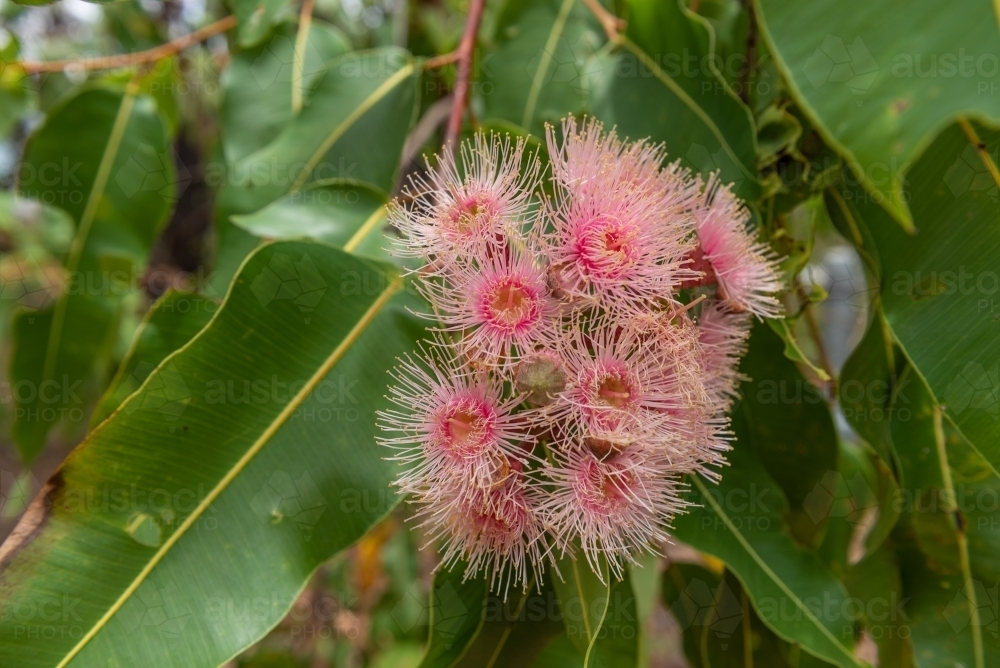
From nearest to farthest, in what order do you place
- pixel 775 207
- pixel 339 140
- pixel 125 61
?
pixel 775 207 → pixel 339 140 → pixel 125 61

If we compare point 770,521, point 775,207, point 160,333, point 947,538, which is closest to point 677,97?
point 775,207

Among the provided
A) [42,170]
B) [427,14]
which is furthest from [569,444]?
[427,14]

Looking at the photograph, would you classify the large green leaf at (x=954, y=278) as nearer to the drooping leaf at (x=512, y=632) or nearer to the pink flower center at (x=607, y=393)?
the pink flower center at (x=607, y=393)

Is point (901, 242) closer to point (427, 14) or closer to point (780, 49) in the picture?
point (780, 49)

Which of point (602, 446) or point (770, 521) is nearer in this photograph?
point (602, 446)
